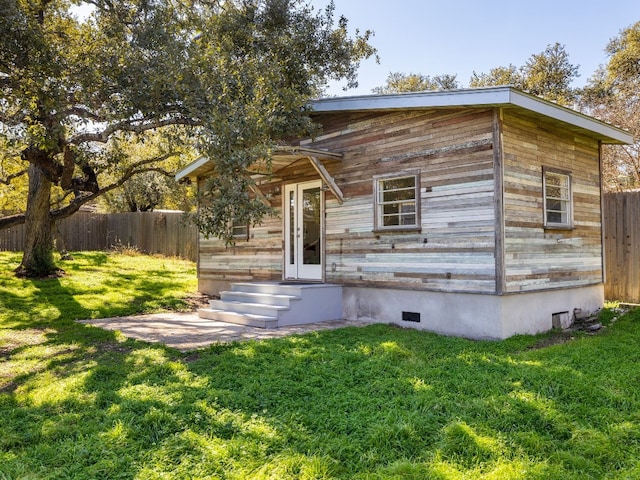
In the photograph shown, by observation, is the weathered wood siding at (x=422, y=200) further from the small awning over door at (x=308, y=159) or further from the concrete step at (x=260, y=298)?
the concrete step at (x=260, y=298)

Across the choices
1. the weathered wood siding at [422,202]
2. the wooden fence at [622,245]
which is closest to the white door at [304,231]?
the weathered wood siding at [422,202]

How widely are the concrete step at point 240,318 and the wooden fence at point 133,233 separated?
10972mm

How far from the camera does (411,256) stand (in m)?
7.71

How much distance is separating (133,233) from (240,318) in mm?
14681

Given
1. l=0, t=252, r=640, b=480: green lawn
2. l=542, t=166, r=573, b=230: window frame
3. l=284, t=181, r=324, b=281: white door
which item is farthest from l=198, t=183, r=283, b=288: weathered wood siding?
l=542, t=166, r=573, b=230: window frame

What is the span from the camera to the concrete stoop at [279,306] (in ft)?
26.2

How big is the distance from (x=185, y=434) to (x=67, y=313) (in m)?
6.48

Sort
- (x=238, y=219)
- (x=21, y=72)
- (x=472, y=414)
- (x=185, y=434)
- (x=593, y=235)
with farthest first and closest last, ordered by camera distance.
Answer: (x=593, y=235) → (x=21, y=72) → (x=238, y=219) → (x=472, y=414) → (x=185, y=434)

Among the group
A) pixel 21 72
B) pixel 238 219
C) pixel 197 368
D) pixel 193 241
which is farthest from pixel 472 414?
pixel 193 241

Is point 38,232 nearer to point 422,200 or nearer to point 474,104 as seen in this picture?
point 422,200

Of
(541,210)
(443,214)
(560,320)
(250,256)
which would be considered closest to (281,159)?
(250,256)

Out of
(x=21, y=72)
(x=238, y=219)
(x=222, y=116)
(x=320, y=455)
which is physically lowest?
(x=320, y=455)

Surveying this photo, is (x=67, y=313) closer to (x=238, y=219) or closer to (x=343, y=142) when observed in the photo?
(x=238, y=219)

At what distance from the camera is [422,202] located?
24.8 feet
